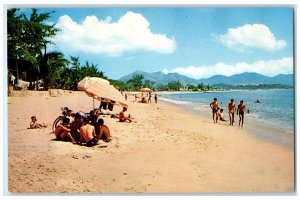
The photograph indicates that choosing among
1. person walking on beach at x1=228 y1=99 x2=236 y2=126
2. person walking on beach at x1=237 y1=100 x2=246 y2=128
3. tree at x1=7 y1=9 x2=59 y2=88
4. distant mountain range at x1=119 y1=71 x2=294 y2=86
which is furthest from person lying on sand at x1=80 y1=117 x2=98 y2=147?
person walking on beach at x1=237 y1=100 x2=246 y2=128

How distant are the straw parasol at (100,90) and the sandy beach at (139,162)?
361mm

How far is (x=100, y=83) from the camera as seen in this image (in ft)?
23.1

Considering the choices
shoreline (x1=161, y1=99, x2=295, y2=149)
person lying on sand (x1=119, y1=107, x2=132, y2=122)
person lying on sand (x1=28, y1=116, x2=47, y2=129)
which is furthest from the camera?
person lying on sand (x1=119, y1=107, x2=132, y2=122)

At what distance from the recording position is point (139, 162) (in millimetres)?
6301

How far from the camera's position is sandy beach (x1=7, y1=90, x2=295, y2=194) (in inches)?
239

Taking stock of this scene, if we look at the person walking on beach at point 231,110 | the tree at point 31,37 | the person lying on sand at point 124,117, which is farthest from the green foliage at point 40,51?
the person walking on beach at point 231,110

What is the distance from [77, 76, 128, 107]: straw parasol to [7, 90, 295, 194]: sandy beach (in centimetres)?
36

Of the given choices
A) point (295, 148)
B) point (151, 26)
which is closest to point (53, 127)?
point (151, 26)

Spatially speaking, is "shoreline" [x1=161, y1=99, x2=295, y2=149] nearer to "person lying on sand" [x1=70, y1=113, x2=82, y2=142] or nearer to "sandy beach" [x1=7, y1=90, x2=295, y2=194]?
Answer: "sandy beach" [x1=7, y1=90, x2=295, y2=194]

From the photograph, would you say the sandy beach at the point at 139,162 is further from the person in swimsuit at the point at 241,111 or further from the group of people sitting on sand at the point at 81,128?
the person in swimsuit at the point at 241,111

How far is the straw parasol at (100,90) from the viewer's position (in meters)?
7.00

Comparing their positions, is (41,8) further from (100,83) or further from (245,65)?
(245,65)

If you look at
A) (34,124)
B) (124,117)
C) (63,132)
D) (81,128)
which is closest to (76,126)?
(81,128)

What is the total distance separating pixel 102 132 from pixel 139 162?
836mm
